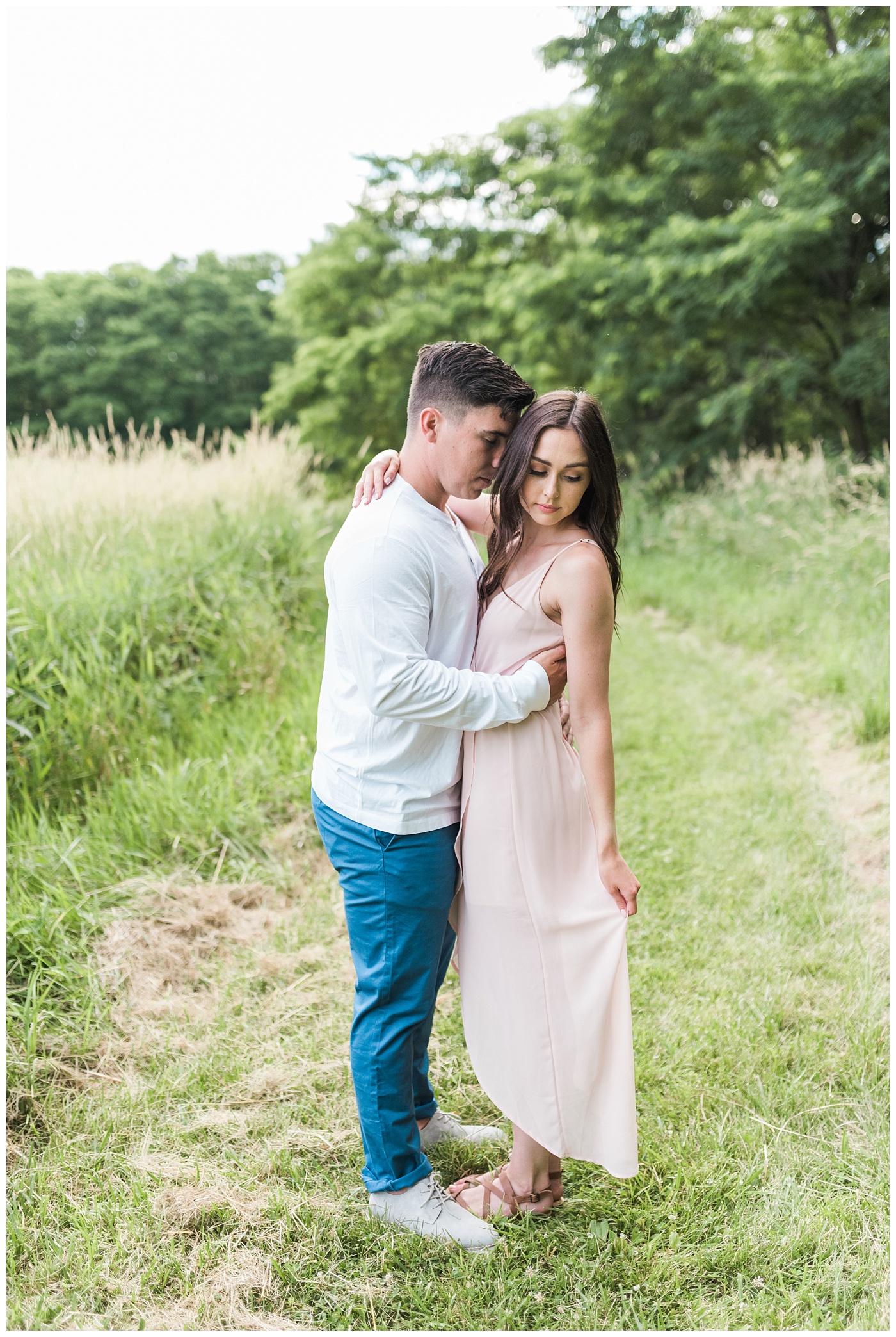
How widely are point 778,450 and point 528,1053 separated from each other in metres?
10.9

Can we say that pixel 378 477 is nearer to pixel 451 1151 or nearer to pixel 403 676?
pixel 403 676

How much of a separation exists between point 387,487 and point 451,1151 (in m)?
1.90

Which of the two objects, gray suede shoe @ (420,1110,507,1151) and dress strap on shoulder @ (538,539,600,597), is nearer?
dress strap on shoulder @ (538,539,600,597)

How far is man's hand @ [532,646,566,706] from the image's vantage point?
2285 millimetres

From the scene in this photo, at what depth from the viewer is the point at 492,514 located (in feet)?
Answer: 8.06

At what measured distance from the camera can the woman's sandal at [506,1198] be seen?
2.46m

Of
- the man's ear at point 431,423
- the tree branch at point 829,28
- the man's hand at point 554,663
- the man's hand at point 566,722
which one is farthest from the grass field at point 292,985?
the tree branch at point 829,28

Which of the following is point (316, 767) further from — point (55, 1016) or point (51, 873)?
point (51, 873)

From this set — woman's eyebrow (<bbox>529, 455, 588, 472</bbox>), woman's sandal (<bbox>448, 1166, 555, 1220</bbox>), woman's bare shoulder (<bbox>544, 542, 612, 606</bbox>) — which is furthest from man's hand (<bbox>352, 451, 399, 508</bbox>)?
woman's sandal (<bbox>448, 1166, 555, 1220</bbox>)

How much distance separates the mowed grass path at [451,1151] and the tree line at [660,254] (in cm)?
952

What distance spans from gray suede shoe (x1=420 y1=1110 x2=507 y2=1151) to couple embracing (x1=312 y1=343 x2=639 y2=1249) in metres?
0.34

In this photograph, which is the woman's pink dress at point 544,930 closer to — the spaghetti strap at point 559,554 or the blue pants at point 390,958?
the spaghetti strap at point 559,554

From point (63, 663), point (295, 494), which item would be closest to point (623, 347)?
point (295, 494)

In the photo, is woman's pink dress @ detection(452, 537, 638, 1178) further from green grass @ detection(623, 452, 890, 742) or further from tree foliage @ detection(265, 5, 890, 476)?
tree foliage @ detection(265, 5, 890, 476)
